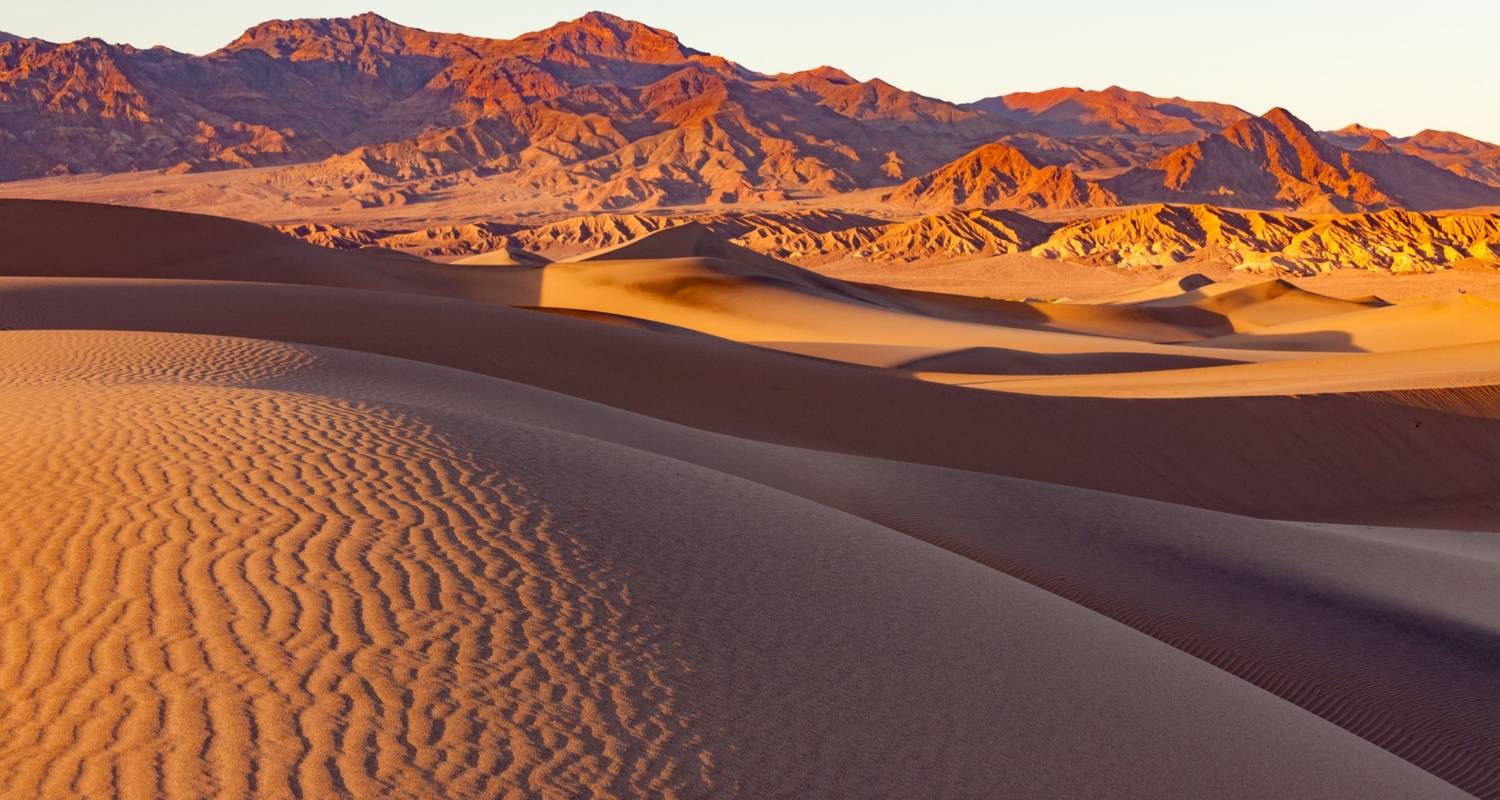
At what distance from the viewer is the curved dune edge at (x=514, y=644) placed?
319cm

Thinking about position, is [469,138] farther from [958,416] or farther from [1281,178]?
[958,416]

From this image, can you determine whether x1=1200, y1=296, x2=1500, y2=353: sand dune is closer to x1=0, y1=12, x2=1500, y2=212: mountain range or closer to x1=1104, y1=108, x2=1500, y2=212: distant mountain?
x1=0, y1=12, x2=1500, y2=212: mountain range

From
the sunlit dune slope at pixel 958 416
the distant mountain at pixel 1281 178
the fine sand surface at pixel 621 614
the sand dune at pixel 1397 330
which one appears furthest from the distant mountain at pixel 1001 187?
the fine sand surface at pixel 621 614

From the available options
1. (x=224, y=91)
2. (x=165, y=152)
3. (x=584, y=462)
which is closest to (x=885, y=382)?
(x=584, y=462)

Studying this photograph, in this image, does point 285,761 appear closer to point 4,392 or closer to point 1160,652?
point 1160,652

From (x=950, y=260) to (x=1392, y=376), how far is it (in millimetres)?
67962

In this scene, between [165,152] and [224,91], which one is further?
[224,91]

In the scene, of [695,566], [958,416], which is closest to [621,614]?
[695,566]

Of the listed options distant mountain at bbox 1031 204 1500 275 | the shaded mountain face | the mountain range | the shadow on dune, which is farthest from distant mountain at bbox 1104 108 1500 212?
the shadow on dune

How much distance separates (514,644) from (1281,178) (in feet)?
523

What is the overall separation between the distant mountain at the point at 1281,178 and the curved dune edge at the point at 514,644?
136m

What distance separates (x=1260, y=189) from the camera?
147000 mm

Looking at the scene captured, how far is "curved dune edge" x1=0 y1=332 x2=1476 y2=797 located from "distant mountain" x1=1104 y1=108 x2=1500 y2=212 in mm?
135824

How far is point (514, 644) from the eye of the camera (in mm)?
3850
